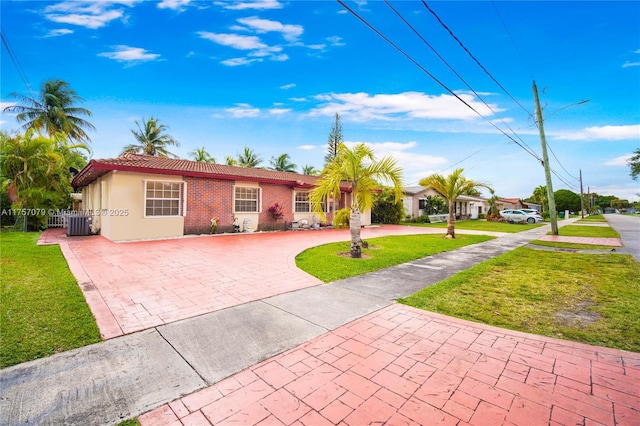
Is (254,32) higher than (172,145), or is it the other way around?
(172,145)

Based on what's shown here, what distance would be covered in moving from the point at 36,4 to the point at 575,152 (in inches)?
1160

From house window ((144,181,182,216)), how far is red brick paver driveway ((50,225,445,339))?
2156 millimetres

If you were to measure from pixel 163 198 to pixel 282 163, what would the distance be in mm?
26254

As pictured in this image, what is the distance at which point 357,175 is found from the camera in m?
9.03

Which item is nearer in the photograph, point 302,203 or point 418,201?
point 302,203

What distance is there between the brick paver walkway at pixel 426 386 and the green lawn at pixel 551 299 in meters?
0.55

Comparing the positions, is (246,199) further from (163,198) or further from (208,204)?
(163,198)

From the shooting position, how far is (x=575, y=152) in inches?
817

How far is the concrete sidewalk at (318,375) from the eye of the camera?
6.99 feet

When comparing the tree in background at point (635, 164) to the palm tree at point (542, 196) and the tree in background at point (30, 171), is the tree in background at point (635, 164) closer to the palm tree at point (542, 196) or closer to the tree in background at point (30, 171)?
the palm tree at point (542, 196)

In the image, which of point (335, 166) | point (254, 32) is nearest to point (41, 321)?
point (335, 166)

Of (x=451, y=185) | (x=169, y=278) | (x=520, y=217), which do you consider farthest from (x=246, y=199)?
(x=520, y=217)

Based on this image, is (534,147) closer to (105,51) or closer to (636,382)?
(636,382)

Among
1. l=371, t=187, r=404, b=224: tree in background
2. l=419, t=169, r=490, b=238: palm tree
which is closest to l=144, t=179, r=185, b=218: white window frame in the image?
l=419, t=169, r=490, b=238: palm tree
